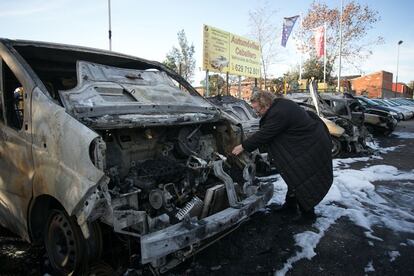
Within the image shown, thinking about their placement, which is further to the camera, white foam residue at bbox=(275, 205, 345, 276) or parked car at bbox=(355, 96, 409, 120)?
parked car at bbox=(355, 96, 409, 120)

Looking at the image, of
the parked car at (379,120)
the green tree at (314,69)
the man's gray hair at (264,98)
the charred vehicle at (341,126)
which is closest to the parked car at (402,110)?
the parked car at (379,120)

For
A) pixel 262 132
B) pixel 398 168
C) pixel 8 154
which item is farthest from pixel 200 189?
pixel 398 168

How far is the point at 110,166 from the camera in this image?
347 cm

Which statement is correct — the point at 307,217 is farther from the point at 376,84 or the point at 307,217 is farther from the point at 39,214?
the point at 376,84

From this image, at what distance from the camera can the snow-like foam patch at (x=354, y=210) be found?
12.7 feet

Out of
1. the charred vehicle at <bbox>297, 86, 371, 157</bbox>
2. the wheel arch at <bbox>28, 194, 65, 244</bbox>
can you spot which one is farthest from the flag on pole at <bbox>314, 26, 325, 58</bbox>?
the wheel arch at <bbox>28, 194, 65, 244</bbox>

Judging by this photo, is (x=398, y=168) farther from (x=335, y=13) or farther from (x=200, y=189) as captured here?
(x=335, y=13)

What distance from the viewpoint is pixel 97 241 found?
293 centimetres

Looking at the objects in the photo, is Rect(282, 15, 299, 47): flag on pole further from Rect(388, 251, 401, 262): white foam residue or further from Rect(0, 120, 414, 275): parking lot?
Rect(388, 251, 401, 262): white foam residue

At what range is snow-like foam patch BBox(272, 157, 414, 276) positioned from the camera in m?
3.88

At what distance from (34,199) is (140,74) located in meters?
2.08

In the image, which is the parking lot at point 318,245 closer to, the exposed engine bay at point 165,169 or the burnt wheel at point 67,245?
the burnt wheel at point 67,245

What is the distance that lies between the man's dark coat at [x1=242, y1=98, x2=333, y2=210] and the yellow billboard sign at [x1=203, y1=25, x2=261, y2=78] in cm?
722

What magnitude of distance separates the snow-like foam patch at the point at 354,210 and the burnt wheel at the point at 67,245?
1656 millimetres
